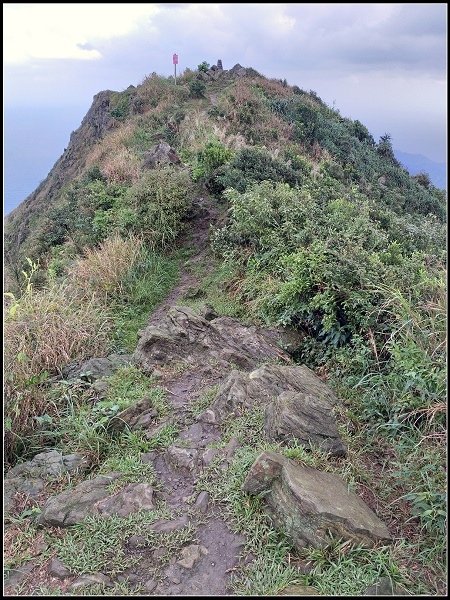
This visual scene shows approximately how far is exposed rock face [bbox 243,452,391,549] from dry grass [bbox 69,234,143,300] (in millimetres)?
4473

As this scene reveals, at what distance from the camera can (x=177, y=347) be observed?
5.46 metres

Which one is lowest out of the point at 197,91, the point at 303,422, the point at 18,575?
the point at 18,575

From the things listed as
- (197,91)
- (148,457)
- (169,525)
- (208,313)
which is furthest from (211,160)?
(197,91)

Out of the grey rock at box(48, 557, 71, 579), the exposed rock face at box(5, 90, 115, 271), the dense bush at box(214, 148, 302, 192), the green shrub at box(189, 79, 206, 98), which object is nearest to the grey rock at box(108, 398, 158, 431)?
the grey rock at box(48, 557, 71, 579)

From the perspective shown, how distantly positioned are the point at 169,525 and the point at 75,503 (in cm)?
74

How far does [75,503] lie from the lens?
11.6ft

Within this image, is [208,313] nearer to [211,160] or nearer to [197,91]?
[211,160]

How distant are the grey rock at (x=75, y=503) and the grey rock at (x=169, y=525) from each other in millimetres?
459

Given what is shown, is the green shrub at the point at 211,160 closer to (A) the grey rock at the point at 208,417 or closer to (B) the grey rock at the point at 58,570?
(A) the grey rock at the point at 208,417

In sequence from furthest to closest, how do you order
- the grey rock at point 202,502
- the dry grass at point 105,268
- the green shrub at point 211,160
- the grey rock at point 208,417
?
the green shrub at point 211,160
the dry grass at point 105,268
the grey rock at point 208,417
the grey rock at point 202,502

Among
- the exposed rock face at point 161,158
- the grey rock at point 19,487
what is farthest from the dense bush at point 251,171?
the grey rock at point 19,487

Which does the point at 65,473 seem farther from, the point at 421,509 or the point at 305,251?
the point at 305,251

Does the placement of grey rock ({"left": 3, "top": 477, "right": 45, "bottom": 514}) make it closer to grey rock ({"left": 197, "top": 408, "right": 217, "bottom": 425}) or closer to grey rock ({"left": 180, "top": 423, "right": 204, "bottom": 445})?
grey rock ({"left": 180, "top": 423, "right": 204, "bottom": 445})

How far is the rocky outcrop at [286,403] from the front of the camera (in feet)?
12.3
